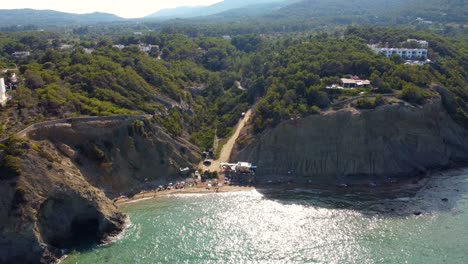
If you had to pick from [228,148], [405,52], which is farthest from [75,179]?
[405,52]

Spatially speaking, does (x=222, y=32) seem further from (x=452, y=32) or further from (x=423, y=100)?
(x=423, y=100)

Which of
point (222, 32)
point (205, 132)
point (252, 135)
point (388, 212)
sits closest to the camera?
point (388, 212)

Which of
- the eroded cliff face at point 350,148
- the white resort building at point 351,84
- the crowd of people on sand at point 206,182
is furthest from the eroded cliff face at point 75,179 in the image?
the white resort building at point 351,84

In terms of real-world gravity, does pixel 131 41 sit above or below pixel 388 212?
above

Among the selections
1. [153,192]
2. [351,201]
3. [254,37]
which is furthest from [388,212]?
[254,37]

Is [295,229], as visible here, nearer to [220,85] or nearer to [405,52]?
[220,85]

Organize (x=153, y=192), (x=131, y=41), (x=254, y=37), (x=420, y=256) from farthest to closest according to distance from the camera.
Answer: (x=254, y=37) < (x=131, y=41) < (x=153, y=192) < (x=420, y=256)
